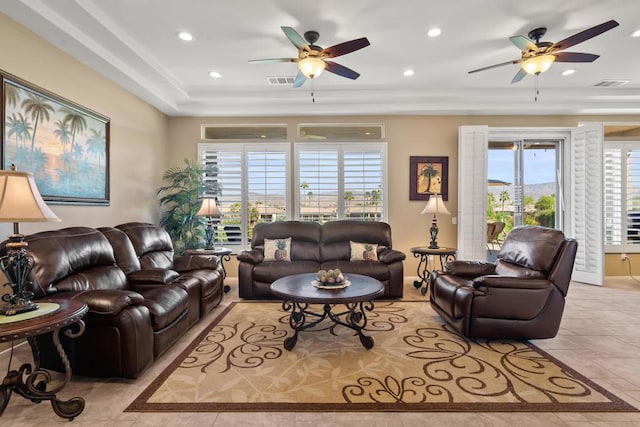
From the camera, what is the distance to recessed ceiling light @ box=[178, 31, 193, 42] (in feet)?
11.5

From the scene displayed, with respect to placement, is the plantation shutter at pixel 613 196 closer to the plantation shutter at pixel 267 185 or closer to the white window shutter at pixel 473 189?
the white window shutter at pixel 473 189

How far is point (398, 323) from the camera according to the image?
349 cm

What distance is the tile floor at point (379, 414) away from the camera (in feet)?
6.14

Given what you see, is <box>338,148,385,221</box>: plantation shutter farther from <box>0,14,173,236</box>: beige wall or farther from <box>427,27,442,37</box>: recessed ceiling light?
<box>0,14,173,236</box>: beige wall

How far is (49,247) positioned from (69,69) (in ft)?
7.27

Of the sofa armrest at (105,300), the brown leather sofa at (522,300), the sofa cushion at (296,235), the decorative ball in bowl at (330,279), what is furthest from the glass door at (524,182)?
the sofa armrest at (105,300)

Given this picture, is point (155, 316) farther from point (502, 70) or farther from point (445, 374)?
point (502, 70)

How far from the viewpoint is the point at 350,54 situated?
402 centimetres

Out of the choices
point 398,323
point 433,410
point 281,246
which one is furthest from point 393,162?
point 433,410

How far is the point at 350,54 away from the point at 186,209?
3651mm

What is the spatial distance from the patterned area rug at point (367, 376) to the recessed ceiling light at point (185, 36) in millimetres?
3335

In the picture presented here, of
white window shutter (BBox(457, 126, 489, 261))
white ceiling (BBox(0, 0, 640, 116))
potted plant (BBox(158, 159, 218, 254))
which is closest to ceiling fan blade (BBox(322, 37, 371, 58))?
white ceiling (BBox(0, 0, 640, 116))

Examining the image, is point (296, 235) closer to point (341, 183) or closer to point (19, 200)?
point (341, 183)

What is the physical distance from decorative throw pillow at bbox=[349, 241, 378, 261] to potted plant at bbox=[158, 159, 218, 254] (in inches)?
101
